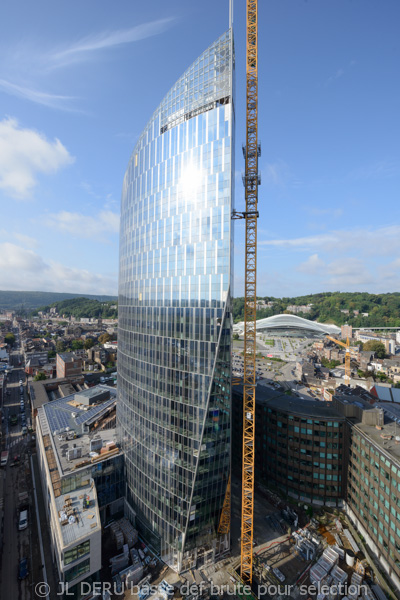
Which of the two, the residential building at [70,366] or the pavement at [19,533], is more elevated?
the residential building at [70,366]

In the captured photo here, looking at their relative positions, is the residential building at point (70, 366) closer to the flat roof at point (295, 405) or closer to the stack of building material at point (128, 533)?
the stack of building material at point (128, 533)

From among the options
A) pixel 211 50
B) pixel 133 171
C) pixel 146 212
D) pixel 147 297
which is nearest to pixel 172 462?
pixel 147 297

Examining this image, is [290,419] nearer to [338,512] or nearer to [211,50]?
[338,512]

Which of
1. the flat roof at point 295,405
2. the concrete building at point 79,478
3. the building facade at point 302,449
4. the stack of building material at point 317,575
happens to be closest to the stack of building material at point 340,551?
the stack of building material at point 317,575

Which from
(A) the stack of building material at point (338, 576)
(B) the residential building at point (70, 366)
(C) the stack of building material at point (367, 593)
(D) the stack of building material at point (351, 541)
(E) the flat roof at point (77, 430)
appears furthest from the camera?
(B) the residential building at point (70, 366)

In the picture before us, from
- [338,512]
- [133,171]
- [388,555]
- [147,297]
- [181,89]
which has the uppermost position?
[181,89]

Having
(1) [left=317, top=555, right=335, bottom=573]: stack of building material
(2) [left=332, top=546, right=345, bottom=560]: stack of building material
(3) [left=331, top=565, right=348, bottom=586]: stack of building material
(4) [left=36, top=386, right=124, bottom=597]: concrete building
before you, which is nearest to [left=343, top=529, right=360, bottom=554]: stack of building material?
(2) [left=332, top=546, right=345, bottom=560]: stack of building material

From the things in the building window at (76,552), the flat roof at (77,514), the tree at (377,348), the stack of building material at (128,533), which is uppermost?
the tree at (377,348)

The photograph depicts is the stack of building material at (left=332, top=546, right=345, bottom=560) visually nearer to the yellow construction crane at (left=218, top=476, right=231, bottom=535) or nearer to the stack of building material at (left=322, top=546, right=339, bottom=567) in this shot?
the stack of building material at (left=322, top=546, right=339, bottom=567)
